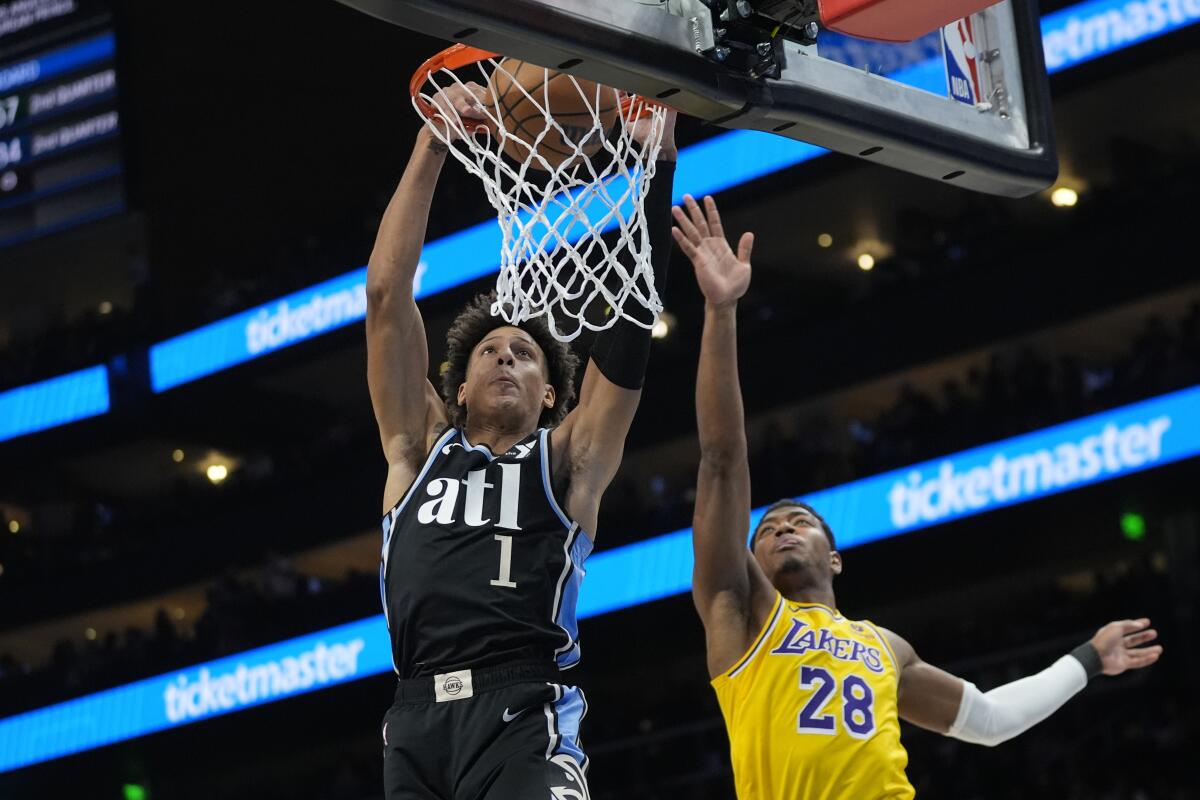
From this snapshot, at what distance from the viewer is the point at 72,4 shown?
40.2 ft

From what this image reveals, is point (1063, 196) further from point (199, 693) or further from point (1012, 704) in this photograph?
point (1012, 704)

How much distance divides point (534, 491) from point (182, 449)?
21.2m

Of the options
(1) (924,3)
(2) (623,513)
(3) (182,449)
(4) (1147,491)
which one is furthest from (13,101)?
(3) (182,449)

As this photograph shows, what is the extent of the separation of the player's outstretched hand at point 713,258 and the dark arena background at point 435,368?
8.53m

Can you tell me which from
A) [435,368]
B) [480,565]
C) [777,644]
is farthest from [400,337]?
[435,368]

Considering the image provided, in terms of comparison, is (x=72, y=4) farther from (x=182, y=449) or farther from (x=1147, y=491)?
(x=182, y=449)

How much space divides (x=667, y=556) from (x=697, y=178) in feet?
12.6

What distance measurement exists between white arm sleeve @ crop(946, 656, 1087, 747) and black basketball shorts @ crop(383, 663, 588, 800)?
190cm

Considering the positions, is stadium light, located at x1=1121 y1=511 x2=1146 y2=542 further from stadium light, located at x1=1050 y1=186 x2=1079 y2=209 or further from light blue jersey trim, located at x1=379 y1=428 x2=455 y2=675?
light blue jersey trim, located at x1=379 y1=428 x2=455 y2=675

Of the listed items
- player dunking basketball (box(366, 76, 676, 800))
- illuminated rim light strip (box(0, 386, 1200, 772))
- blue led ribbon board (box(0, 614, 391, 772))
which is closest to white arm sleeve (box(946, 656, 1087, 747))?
player dunking basketball (box(366, 76, 676, 800))

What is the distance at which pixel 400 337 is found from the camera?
409cm

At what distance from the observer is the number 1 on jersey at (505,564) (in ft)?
12.1

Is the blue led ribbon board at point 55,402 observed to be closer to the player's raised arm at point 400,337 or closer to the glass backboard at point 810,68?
the player's raised arm at point 400,337

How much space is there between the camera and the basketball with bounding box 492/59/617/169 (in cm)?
424
